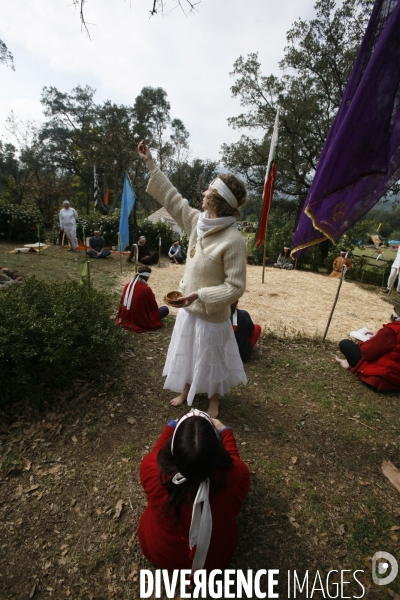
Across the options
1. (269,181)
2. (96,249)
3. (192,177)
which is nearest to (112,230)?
(96,249)

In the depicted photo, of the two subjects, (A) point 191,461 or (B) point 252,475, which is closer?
(A) point 191,461

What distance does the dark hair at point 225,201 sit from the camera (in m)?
2.07

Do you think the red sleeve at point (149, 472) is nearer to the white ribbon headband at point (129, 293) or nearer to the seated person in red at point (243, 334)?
the seated person in red at point (243, 334)

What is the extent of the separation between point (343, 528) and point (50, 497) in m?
2.01

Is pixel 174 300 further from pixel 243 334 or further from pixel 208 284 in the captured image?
pixel 243 334

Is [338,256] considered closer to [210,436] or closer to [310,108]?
[310,108]

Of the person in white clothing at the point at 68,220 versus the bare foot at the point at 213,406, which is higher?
the person in white clothing at the point at 68,220

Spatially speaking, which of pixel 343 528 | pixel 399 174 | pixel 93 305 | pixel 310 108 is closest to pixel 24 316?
pixel 93 305

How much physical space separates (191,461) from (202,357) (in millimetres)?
1151

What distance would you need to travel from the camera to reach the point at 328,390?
3.63m

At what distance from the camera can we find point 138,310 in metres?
4.93

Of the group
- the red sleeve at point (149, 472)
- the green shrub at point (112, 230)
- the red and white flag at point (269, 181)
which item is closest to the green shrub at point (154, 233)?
the green shrub at point (112, 230)

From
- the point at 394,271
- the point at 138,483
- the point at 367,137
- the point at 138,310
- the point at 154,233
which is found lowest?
the point at 138,483

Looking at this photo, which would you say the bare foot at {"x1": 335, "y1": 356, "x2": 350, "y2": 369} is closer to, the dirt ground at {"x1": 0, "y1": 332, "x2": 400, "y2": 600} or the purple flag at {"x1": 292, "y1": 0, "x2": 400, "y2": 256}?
the dirt ground at {"x1": 0, "y1": 332, "x2": 400, "y2": 600}
